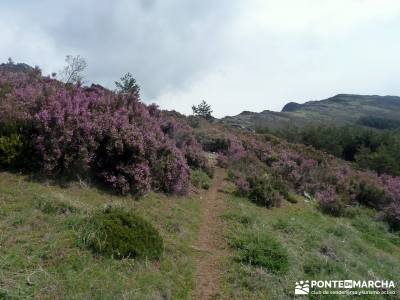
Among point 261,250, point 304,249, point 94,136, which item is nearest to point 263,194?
point 304,249

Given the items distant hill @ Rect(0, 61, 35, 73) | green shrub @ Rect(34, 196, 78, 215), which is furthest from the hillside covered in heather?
distant hill @ Rect(0, 61, 35, 73)

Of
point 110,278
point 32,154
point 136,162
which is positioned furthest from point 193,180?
point 110,278

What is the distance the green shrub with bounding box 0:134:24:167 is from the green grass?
0.35 meters

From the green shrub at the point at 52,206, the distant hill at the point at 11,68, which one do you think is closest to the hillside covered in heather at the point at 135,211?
the green shrub at the point at 52,206

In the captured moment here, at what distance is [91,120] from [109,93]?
9.21 feet

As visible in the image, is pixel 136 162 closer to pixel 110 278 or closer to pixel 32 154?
pixel 32 154

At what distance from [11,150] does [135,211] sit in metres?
3.10

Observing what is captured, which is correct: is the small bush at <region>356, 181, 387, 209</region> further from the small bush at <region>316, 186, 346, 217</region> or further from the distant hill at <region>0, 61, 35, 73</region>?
the distant hill at <region>0, 61, 35, 73</region>

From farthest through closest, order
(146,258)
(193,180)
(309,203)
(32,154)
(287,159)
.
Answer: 1. (287,159)
2. (309,203)
3. (193,180)
4. (32,154)
5. (146,258)

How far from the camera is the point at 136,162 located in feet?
36.3

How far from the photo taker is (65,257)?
6465 millimetres

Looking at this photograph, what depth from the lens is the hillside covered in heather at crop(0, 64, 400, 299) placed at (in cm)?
666

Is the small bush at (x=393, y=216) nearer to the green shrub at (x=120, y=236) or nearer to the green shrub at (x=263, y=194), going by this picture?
the green shrub at (x=263, y=194)

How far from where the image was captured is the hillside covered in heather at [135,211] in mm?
6664
